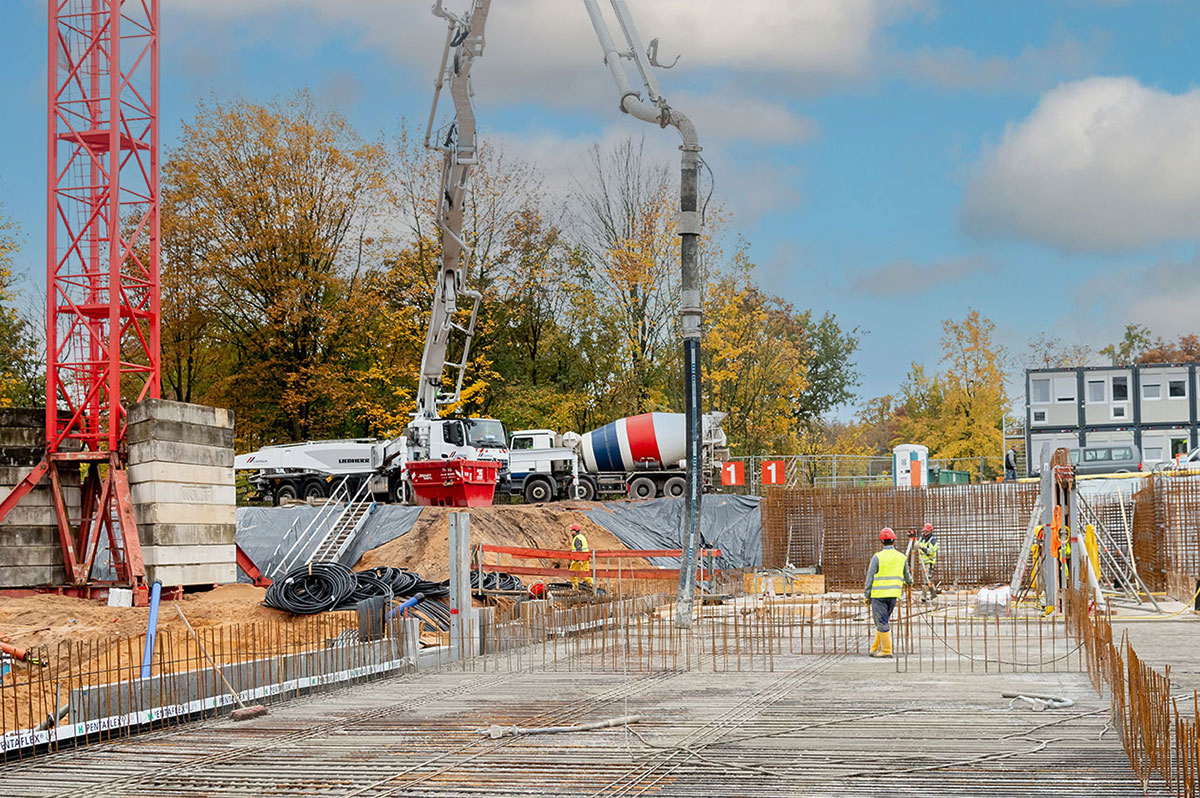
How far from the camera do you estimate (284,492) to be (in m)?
34.2

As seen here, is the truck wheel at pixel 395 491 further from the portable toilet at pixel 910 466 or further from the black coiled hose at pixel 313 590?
the black coiled hose at pixel 313 590

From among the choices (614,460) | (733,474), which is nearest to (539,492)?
(614,460)

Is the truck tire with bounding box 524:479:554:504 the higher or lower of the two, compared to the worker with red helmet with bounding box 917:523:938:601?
higher

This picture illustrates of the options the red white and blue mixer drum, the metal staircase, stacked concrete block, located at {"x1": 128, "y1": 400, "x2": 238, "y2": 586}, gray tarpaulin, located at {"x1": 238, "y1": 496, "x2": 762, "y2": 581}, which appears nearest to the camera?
stacked concrete block, located at {"x1": 128, "y1": 400, "x2": 238, "y2": 586}

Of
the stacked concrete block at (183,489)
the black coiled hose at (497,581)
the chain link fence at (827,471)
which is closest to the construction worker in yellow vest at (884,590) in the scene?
the black coiled hose at (497,581)

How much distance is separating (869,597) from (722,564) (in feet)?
54.7

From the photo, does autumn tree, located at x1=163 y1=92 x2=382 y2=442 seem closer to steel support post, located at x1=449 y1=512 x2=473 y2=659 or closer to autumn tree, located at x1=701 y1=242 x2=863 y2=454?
autumn tree, located at x1=701 y1=242 x2=863 y2=454

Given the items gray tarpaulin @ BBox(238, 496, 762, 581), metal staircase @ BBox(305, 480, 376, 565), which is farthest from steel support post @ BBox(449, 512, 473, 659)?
gray tarpaulin @ BBox(238, 496, 762, 581)

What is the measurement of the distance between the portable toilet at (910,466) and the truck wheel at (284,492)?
16.3 m

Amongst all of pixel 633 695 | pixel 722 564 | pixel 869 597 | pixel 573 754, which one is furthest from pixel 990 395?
pixel 573 754

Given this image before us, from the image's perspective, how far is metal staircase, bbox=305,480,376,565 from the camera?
28.0m

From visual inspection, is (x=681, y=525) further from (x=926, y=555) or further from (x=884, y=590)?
(x=884, y=590)

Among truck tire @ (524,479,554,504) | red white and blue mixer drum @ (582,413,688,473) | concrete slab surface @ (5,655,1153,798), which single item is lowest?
concrete slab surface @ (5,655,1153,798)

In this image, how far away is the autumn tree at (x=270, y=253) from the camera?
40.3 meters
